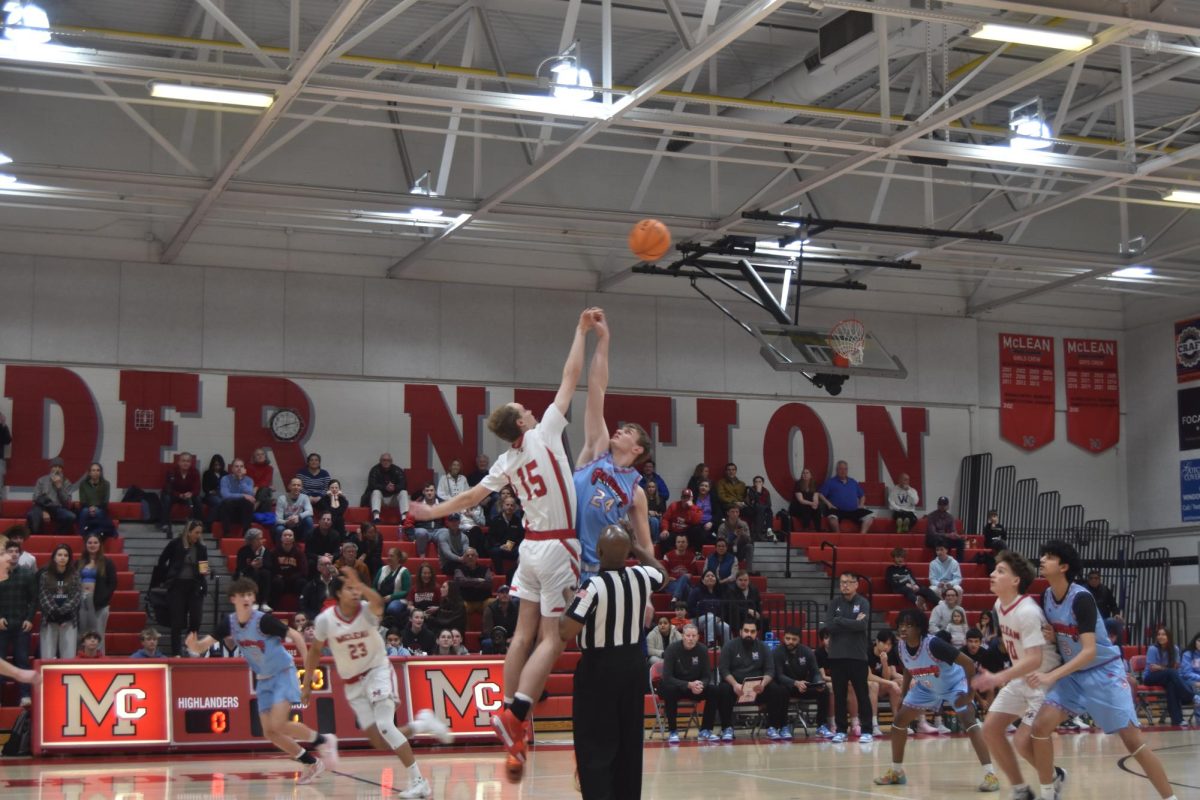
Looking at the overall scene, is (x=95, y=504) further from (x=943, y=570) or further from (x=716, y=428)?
(x=943, y=570)

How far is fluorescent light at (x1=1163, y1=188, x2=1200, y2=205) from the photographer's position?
19.6 metres

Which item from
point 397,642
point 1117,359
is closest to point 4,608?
point 397,642

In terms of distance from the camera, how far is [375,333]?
24438 mm

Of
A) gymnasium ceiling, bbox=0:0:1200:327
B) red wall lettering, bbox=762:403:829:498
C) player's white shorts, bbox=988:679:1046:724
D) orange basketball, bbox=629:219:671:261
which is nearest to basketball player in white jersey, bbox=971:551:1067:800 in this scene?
player's white shorts, bbox=988:679:1046:724

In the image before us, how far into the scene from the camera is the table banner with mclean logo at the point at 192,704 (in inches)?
578

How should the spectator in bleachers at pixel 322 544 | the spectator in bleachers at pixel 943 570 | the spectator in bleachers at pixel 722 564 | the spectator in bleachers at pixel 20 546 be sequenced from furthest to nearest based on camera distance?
the spectator in bleachers at pixel 943 570 < the spectator in bleachers at pixel 722 564 < the spectator in bleachers at pixel 322 544 < the spectator in bleachers at pixel 20 546

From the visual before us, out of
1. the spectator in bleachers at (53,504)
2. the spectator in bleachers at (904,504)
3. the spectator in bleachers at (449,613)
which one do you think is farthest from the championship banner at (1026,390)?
the spectator in bleachers at (53,504)

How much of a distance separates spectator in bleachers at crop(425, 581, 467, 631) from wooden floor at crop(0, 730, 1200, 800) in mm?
3107

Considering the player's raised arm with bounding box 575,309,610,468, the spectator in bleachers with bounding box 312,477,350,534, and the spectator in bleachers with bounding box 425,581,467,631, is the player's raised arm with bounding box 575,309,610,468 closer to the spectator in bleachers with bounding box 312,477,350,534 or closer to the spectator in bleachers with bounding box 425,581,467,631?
the spectator in bleachers with bounding box 425,581,467,631

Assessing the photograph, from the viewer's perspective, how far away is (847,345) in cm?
1977

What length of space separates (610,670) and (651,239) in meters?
4.67

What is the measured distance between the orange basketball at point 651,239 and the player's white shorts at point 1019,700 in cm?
414

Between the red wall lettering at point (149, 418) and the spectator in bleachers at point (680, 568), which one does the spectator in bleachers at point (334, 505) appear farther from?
the spectator in bleachers at point (680, 568)

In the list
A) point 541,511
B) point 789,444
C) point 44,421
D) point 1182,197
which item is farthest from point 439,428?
point 541,511
